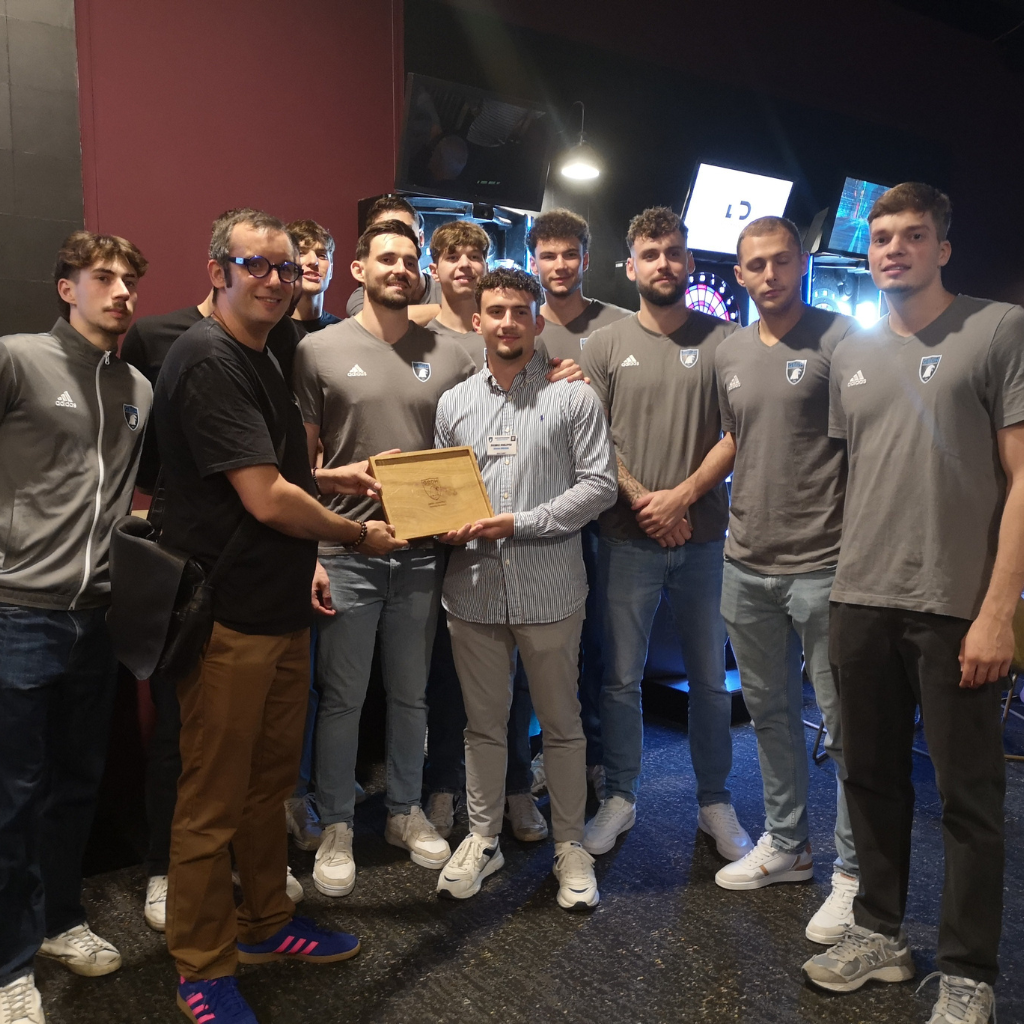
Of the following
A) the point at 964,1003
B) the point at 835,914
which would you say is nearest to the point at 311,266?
the point at 835,914

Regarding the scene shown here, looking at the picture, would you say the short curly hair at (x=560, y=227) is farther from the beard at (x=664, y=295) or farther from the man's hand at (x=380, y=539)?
the man's hand at (x=380, y=539)

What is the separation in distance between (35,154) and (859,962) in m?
3.82

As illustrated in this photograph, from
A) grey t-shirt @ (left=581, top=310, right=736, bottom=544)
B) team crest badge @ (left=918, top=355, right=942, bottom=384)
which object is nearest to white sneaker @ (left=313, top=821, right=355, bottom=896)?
grey t-shirt @ (left=581, top=310, right=736, bottom=544)

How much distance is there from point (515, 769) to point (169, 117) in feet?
10.2

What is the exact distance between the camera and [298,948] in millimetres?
2449

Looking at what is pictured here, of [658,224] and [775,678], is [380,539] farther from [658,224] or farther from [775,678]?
[658,224]

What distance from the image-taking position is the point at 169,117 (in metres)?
3.78

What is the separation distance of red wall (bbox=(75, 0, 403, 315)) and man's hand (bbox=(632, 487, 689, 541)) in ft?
7.11

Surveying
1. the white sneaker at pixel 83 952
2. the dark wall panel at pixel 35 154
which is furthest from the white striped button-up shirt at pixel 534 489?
the dark wall panel at pixel 35 154

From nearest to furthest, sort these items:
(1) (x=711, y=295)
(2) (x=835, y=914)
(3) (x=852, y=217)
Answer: (2) (x=835, y=914) < (1) (x=711, y=295) < (3) (x=852, y=217)

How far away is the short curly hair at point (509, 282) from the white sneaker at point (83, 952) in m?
2.20

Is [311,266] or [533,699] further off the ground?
[311,266]

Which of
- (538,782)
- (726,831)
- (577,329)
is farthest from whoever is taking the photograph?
(538,782)

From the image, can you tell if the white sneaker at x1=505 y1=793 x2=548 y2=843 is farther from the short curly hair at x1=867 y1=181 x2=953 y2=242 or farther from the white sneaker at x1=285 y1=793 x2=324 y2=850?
the short curly hair at x1=867 y1=181 x2=953 y2=242
